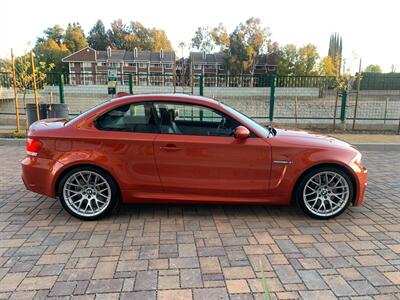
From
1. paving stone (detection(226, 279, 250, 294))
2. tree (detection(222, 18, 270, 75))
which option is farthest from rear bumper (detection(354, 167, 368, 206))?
tree (detection(222, 18, 270, 75))

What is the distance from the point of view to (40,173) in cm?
411

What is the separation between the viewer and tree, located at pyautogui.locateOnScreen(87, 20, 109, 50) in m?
105

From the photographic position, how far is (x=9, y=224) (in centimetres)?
402

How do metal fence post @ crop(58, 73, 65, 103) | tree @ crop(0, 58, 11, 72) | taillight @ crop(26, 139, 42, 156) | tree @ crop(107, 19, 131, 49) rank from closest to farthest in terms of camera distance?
taillight @ crop(26, 139, 42, 156) < tree @ crop(0, 58, 11, 72) < metal fence post @ crop(58, 73, 65, 103) < tree @ crop(107, 19, 131, 49)

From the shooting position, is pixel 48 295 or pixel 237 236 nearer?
pixel 48 295

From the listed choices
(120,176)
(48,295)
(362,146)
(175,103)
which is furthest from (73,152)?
(362,146)

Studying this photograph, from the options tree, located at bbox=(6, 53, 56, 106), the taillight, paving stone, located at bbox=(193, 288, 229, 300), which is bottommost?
paving stone, located at bbox=(193, 288, 229, 300)

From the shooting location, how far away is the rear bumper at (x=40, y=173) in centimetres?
407

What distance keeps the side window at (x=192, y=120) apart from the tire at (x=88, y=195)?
3.24 feet

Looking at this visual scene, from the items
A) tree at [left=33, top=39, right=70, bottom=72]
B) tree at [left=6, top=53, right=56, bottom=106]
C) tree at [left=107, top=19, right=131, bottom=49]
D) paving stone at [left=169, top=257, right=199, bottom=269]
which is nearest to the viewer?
paving stone at [left=169, top=257, right=199, bottom=269]

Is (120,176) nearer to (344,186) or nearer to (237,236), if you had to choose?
(237,236)

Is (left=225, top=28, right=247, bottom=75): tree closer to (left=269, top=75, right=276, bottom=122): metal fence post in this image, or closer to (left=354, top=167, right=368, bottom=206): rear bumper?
(left=269, top=75, right=276, bottom=122): metal fence post

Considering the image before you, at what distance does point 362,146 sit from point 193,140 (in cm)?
701

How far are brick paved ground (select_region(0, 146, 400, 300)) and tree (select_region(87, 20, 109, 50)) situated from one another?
10974cm
